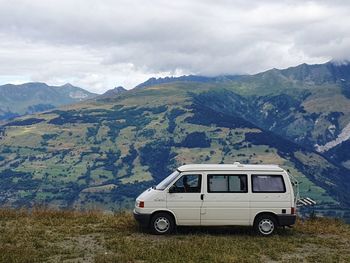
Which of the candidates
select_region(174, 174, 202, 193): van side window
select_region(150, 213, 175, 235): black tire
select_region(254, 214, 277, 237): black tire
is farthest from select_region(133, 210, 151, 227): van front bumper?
select_region(254, 214, 277, 237): black tire

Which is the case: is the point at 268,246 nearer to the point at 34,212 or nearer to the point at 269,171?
the point at 269,171

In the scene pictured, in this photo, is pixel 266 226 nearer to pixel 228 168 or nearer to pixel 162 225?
pixel 228 168

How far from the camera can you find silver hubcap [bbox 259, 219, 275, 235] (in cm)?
1777

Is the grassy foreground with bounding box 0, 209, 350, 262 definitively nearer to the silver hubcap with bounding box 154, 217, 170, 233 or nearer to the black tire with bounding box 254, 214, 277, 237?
the black tire with bounding box 254, 214, 277, 237

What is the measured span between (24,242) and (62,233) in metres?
2.20

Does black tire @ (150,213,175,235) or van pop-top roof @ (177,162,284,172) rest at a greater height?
van pop-top roof @ (177,162,284,172)

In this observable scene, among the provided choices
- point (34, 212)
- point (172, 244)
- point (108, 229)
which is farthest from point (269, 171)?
point (34, 212)

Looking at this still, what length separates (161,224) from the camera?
58.0 feet

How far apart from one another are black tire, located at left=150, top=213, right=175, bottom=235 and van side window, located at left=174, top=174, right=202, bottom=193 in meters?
1.14

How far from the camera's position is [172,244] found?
Result: 1545 cm

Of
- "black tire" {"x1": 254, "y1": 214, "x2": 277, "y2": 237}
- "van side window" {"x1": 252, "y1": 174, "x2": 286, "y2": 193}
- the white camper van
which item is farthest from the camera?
"van side window" {"x1": 252, "y1": 174, "x2": 286, "y2": 193}

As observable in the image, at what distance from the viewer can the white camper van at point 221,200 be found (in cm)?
1759

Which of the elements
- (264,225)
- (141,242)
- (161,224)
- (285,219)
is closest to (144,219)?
(161,224)

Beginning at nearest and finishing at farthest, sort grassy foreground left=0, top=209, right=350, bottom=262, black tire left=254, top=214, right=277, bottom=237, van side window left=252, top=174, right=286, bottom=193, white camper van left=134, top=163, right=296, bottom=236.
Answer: grassy foreground left=0, top=209, right=350, bottom=262 → white camper van left=134, top=163, right=296, bottom=236 → black tire left=254, top=214, right=277, bottom=237 → van side window left=252, top=174, right=286, bottom=193
